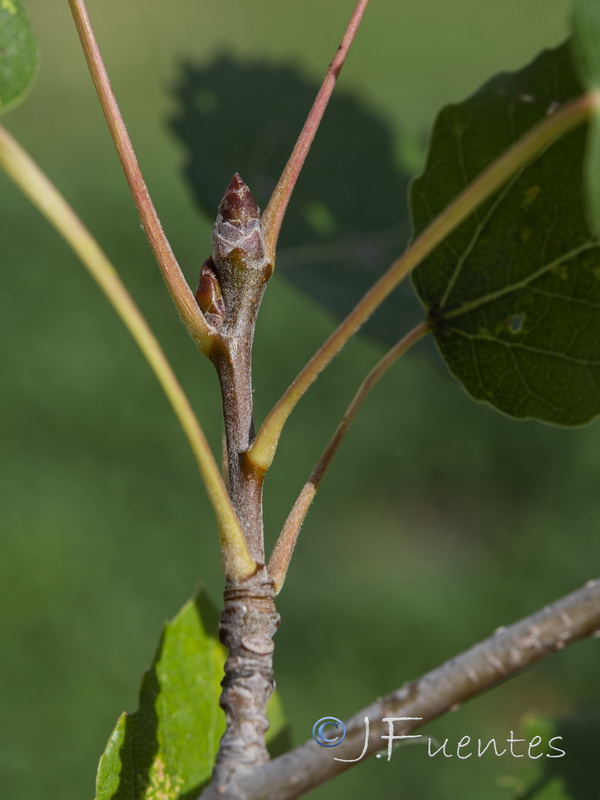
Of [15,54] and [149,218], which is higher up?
[15,54]

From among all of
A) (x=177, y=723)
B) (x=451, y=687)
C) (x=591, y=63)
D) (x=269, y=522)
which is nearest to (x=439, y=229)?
(x=591, y=63)

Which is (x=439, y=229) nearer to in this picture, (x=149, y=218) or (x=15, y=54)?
(x=149, y=218)

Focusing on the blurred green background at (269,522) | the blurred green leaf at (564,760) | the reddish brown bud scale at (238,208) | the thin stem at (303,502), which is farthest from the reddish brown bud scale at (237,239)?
the blurred green background at (269,522)

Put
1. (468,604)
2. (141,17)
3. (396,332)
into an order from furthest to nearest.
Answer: (141,17) → (468,604) → (396,332)

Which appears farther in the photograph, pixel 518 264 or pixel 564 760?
pixel 564 760

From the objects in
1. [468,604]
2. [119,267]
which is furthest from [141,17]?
[468,604]

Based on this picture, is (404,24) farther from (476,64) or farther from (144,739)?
(144,739)
